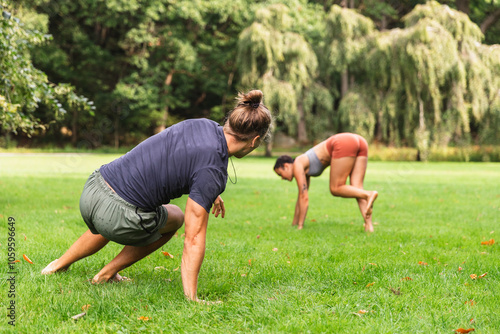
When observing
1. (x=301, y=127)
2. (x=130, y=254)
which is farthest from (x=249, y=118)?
(x=301, y=127)

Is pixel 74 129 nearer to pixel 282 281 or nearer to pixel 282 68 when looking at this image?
pixel 282 68

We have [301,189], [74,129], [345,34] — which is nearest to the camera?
[301,189]

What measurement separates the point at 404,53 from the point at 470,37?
352 cm

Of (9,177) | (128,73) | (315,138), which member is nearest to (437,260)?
(9,177)

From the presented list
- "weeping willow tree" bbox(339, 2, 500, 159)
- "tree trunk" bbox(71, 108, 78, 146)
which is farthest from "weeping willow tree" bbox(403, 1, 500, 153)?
"tree trunk" bbox(71, 108, 78, 146)

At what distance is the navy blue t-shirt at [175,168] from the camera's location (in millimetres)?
2865

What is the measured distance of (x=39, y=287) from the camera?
3312 millimetres

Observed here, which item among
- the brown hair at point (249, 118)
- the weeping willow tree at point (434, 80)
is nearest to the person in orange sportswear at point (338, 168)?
the brown hair at point (249, 118)

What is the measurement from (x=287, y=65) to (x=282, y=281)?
25292 millimetres

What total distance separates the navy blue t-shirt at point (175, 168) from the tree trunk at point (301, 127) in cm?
2599

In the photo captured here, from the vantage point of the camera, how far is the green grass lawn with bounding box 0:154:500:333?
9.05ft

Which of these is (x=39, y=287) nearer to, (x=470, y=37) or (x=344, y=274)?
(x=344, y=274)

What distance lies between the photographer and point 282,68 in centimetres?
2816

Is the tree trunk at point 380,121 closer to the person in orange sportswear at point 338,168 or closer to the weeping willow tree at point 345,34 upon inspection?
the weeping willow tree at point 345,34
